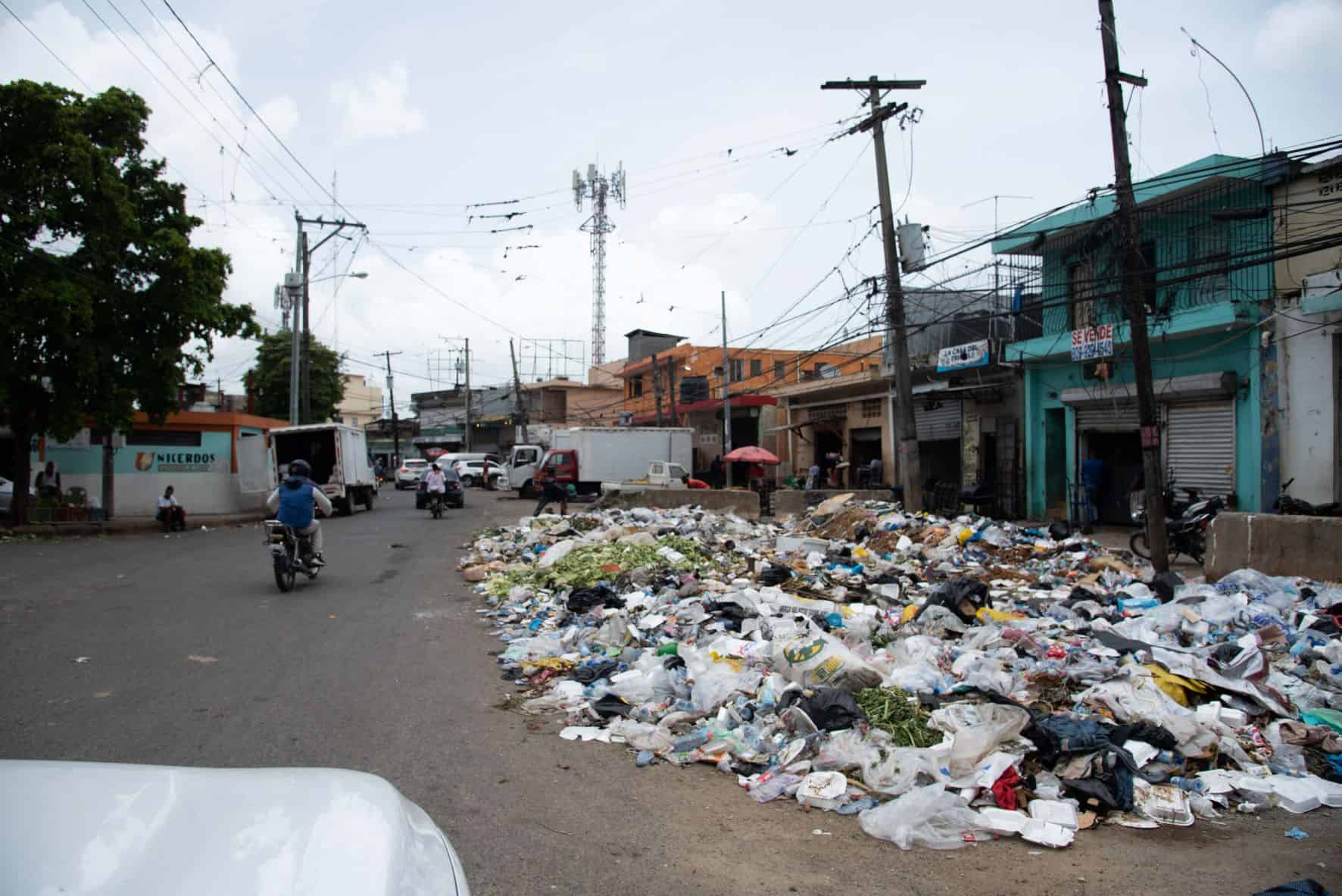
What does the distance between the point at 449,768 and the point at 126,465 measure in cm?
2744

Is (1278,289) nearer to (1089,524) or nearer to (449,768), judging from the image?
(1089,524)

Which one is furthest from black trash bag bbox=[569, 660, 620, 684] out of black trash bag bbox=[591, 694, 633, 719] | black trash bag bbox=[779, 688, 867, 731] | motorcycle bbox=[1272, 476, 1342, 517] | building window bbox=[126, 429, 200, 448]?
building window bbox=[126, 429, 200, 448]

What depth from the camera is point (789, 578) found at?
1080 cm

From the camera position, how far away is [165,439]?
1104 inches

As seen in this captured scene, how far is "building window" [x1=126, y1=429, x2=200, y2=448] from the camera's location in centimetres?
2752

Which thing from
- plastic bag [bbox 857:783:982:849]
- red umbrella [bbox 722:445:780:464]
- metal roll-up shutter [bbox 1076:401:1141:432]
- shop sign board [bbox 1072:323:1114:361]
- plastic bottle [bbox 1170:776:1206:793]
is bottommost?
plastic bottle [bbox 1170:776:1206:793]

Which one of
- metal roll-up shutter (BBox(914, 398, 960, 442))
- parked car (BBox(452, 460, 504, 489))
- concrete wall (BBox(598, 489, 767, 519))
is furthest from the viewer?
parked car (BBox(452, 460, 504, 489))

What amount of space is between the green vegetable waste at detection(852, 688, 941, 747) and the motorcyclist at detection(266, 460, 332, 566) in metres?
7.77

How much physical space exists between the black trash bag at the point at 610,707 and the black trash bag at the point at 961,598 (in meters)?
3.32

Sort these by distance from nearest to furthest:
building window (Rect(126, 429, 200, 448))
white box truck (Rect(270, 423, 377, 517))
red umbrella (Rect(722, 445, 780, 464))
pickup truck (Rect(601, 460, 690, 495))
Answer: white box truck (Rect(270, 423, 377, 517))
building window (Rect(126, 429, 200, 448))
red umbrella (Rect(722, 445, 780, 464))
pickup truck (Rect(601, 460, 690, 495))

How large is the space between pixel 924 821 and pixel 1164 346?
16474 mm

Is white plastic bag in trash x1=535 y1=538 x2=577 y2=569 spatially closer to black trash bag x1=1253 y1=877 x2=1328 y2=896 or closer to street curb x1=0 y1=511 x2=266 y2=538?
black trash bag x1=1253 y1=877 x2=1328 y2=896

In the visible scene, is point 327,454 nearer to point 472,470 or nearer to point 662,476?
point 662,476

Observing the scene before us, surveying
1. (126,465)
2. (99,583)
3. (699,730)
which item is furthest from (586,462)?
(699,730)
